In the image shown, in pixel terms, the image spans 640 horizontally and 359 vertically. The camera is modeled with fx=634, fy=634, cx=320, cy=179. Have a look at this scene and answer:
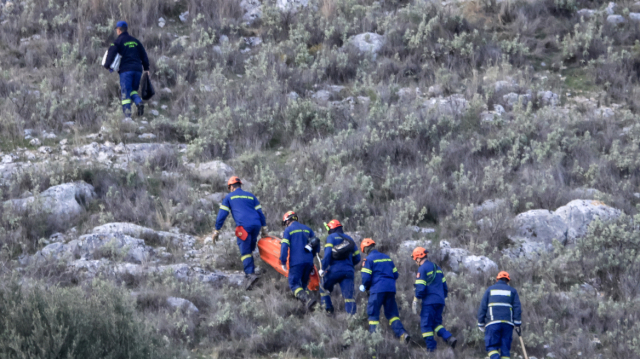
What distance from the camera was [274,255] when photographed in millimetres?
9188

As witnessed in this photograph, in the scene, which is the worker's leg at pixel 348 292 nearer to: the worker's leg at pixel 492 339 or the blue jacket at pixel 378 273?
the blue jacket at pixel 378 273

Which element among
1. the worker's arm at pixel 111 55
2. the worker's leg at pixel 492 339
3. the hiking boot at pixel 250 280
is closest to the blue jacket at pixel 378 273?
the worker's leg at pixel 492 339

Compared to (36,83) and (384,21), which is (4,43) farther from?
(384,21)

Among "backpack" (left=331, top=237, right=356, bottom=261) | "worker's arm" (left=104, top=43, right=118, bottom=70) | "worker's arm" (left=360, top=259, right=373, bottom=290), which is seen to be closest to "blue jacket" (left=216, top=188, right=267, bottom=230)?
"backpack" (left=331, top=237, right=356, bottom=261)

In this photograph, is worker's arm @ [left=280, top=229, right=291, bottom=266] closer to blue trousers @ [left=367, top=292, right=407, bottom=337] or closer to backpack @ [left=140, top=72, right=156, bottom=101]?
blue trousers @ [left=367, top=292, right=407, bottom=337]

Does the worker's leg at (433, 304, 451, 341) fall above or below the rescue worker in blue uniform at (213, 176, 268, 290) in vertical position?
below

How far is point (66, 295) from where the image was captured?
5.95 meters

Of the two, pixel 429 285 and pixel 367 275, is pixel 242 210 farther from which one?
pixel 429 285

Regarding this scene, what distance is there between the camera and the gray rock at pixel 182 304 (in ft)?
26.5

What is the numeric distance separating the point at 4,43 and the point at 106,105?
3.56m

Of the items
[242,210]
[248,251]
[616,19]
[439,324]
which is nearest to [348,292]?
[439,324]

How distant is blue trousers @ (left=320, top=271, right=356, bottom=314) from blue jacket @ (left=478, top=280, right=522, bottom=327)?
170 centimetres

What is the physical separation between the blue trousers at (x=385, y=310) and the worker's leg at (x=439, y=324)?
42 centimetres

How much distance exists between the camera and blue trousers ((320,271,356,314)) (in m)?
8.52
